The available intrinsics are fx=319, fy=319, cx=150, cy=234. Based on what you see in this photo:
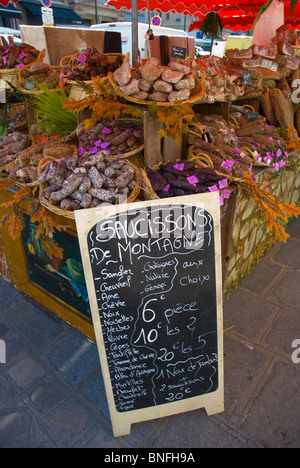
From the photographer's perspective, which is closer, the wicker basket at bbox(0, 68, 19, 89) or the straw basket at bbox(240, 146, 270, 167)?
the straw basket at bbox(240, 146, 270, 167)

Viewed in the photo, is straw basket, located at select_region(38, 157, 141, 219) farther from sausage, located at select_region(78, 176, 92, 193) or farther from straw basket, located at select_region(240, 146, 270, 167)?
straw basket, located at select_region(240, 146, 270, 167)

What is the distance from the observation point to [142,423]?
7.00 ft

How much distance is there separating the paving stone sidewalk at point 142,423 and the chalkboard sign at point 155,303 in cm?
15

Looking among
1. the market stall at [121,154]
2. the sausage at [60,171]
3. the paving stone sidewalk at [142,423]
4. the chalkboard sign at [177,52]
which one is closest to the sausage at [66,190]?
the market stall at [121,154]

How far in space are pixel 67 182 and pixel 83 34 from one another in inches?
111

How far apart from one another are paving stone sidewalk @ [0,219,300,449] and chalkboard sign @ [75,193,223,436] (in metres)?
0.15

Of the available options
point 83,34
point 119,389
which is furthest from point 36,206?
point 83,34

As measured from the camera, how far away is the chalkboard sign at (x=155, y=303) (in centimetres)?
169

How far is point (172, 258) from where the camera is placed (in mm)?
1795

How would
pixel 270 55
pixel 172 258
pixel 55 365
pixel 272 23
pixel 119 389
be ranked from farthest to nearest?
pixel 270 55, pixel 272 23, pixel 55 365, pixel 119 389, pixel 172 258

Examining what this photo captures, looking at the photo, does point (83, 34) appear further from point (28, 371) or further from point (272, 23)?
point (28, 371)

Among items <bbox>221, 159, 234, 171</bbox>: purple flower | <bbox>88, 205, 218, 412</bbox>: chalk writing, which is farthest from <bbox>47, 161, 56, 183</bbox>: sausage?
<bbox>221, 159, 234, 171</bbox>: purple flower

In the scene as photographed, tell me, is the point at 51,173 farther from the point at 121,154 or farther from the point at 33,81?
the point at 33,81

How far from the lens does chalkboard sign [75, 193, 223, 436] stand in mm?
1690
